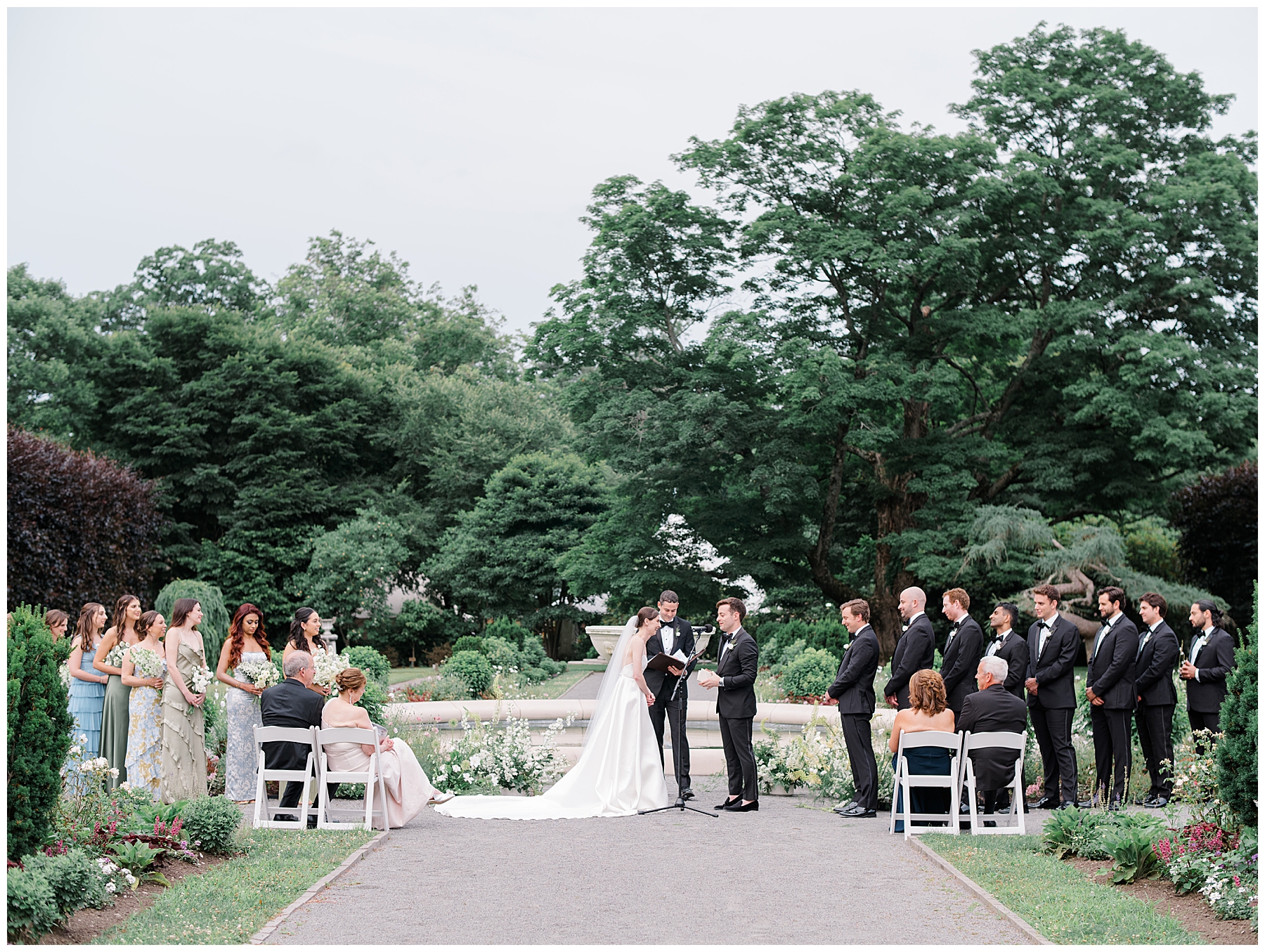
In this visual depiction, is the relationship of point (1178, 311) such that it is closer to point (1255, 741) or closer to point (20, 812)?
point (1255, 741)

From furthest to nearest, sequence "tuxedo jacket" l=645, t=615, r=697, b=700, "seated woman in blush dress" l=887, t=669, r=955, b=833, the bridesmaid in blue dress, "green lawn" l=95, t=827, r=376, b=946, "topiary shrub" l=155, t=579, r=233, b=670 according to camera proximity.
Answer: "topiary shrub" l=155, t=579, r=233, b=670 < "tuxedo jacket" l=645, t=615, r=697, b=700 < the bridesmaid in blue dress < "seated woman in blush dress" l=887, t=669, r=955, b=833 < "green lawn" l=95, t=827, r=376, b=946

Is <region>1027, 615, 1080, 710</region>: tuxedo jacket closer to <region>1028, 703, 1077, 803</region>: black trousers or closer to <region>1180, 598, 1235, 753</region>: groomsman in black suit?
<region>1028, 703, 1077, 803</region>: black trousers

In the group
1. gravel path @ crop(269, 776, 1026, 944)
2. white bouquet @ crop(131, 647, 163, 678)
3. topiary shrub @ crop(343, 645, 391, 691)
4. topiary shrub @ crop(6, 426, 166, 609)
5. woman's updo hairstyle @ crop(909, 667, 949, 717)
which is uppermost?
topiary shrub @ crop(6, 426, 166, 609)

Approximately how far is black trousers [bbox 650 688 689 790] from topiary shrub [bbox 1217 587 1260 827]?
488 centimetres

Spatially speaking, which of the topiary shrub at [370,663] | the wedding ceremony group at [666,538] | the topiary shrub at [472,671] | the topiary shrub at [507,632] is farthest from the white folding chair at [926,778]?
the topiary shrub at [507,632]

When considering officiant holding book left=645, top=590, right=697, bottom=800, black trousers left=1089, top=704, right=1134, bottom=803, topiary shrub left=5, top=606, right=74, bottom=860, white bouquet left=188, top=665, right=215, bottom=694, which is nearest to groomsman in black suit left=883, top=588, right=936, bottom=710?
black trousers left=1089, top=704, right=1134, bottom=803

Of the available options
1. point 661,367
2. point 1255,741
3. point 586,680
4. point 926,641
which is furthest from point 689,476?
point 1255,741

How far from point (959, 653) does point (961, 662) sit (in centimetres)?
7

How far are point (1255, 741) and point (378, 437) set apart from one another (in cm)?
3160

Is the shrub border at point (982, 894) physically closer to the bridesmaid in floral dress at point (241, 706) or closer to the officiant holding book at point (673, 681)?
the officiant holding book at point (673, 681)

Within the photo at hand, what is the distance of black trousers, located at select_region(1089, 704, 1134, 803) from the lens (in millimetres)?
9383

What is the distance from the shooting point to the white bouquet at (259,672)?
9.55 meters

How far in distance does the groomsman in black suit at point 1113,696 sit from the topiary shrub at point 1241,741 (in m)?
3.26

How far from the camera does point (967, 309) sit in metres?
23.2
